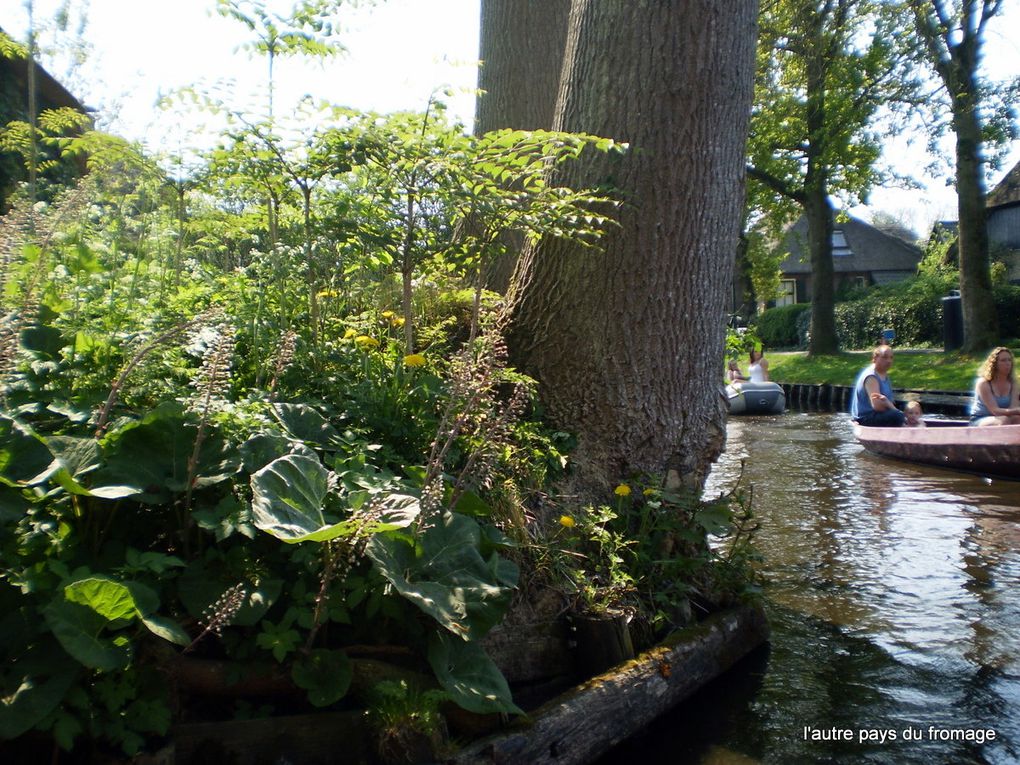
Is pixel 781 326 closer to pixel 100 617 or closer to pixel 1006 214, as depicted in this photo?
pixel 1006 214

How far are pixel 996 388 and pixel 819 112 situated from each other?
56.4 ft

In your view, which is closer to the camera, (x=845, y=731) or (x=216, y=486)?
(x=216, y=486)

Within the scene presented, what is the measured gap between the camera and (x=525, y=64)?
8086 millimetres

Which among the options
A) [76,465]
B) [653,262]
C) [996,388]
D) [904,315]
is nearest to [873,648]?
[653,262]

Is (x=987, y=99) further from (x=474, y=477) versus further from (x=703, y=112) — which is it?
(x=474, y=477)

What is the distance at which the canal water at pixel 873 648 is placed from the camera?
3967 millimetres

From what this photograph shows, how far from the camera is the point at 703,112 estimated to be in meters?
5.49

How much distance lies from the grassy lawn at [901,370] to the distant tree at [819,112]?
1506 mm

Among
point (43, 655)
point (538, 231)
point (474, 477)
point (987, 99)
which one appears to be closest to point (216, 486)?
point (43, 655)

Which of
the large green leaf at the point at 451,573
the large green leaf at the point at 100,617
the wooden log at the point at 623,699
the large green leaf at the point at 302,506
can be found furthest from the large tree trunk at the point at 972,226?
the large green leaf at the point at 100,617

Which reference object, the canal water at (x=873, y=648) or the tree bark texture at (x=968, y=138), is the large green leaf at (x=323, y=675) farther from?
the tree bark texture at (x=968, y=138)

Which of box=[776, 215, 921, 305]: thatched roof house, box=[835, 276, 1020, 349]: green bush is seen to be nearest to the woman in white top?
box=[835, 276, 1020, 349]: green bush

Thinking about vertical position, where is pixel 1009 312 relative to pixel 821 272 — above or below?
below

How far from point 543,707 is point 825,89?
83.0ft
